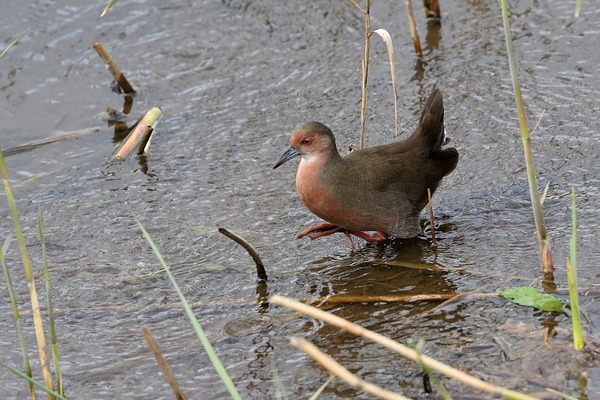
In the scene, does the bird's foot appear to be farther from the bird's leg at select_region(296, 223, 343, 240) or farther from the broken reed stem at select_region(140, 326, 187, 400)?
the broken reed stem at select_region(140, 326, 187, 400)

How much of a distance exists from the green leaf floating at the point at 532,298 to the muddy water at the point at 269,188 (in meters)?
0.05

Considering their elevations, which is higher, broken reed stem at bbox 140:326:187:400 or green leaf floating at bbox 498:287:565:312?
broken reed stem at bbox 140:326:187:400

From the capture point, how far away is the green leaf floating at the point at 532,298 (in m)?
4.42

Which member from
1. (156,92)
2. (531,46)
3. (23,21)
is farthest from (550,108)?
(23,21)

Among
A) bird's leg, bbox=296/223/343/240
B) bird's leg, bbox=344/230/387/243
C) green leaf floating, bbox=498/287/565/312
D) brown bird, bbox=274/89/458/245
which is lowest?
bird's leg, bbox=344/230/387/243

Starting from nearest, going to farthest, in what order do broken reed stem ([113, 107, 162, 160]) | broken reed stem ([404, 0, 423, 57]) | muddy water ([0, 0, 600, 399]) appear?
muddy water ([0, 0, 600, 399])
broken reed stem ([113, 107, 162, 160])
broken reed stem ([404, 0, 423, 57])

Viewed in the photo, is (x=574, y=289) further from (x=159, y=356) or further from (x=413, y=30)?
(x=413, y=30)

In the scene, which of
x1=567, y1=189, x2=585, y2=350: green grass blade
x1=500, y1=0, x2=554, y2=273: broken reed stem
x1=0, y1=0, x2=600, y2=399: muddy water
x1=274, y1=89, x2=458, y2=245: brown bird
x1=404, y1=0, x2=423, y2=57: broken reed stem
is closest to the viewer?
x1=567, y1=189, x2=585, y2=350: green grass blade

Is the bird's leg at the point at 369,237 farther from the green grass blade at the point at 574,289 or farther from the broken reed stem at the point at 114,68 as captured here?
the broken reed stem at the point at 114,68

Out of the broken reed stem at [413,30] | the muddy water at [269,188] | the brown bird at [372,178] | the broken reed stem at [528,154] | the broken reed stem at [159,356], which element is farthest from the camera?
the broken reed stem at [413,30]

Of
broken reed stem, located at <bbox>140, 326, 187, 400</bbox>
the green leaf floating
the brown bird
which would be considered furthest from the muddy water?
broken reed stem, located at <bbox>140, 326, 187, 400</bbox>

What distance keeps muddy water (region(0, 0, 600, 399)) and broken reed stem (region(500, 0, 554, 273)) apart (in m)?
0.21

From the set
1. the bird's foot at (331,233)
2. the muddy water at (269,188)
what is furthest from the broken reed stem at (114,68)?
the bird's foot at (331,233)

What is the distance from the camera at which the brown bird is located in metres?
5.53
